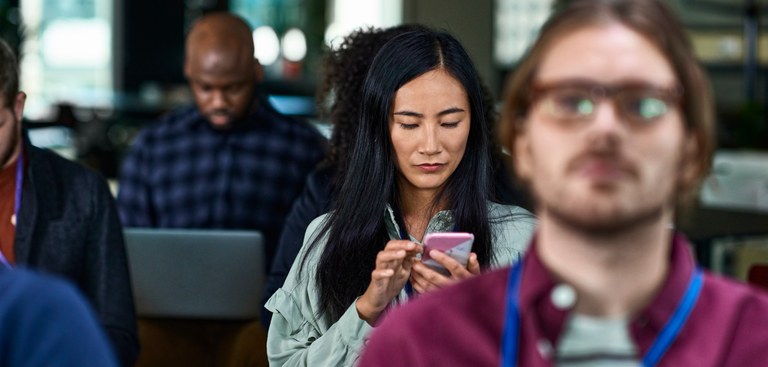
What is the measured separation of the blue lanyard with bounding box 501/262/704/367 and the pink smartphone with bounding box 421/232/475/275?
2.49 ft

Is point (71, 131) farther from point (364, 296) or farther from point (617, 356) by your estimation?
point (617, 356)

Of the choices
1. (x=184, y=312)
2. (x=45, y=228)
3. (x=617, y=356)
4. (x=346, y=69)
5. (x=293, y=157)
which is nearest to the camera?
(x=617, y=356)

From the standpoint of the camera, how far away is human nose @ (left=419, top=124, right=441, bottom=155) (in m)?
2.38

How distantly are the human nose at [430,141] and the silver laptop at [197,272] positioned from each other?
1103 mm

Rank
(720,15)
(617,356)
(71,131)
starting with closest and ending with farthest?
1. (617,356)
2. (71,131)
3. (720,15)

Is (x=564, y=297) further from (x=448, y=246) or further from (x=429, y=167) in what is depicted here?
(x=429, y=167)

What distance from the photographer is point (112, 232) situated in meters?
2.94

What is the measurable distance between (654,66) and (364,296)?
1053mm

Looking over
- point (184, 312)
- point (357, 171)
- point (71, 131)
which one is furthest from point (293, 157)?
point (71, 131)

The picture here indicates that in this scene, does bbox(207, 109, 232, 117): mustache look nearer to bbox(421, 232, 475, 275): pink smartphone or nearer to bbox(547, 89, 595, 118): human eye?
bbox(421, 232, 475, 275): pink smartphone

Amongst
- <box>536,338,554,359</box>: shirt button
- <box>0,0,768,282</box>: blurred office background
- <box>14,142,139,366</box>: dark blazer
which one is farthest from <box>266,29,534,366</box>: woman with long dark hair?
<box>0,0,768,282</box>: blurred office background

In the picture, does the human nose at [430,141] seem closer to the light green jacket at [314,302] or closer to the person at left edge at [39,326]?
the light green jacket at [314,302]

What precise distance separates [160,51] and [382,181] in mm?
10362

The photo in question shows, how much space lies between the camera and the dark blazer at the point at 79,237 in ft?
9.36
